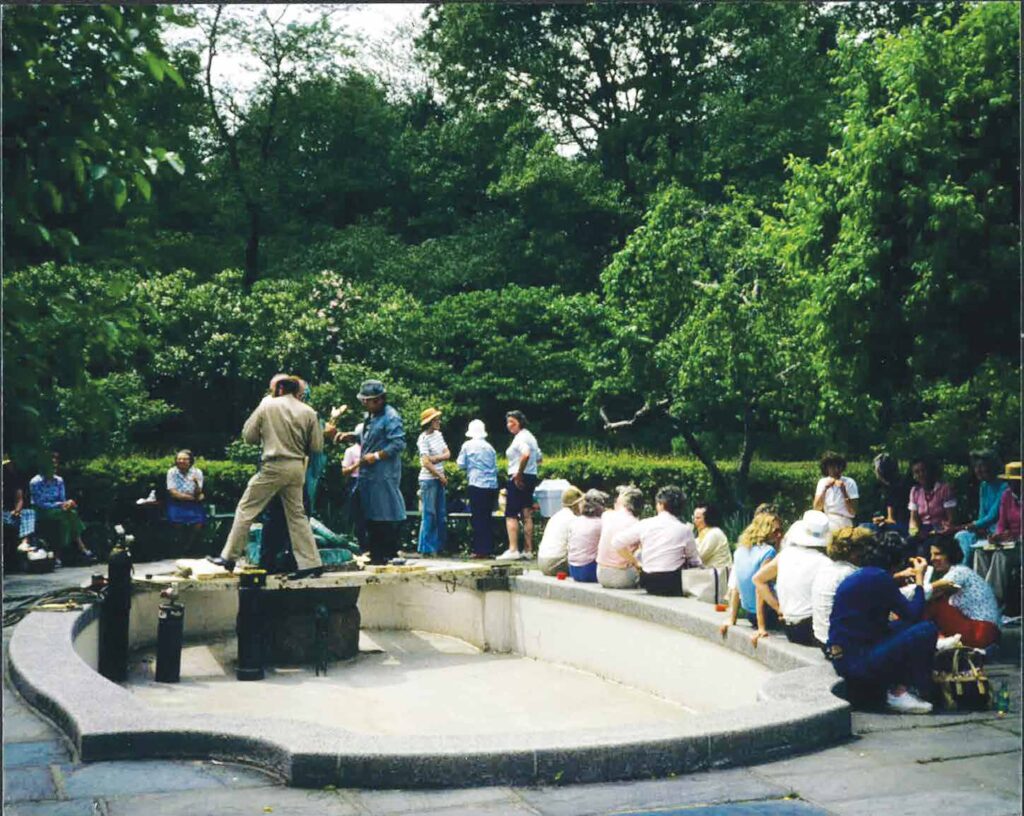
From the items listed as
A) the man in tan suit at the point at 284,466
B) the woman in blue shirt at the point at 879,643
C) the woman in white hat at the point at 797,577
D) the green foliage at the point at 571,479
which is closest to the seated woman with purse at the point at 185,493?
the green foliage at the point at 571,479

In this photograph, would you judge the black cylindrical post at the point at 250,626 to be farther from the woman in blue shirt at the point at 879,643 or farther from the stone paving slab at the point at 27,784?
the woman in blue shirt at the point at 879,643

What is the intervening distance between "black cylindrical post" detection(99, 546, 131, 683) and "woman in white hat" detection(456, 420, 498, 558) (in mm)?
4934

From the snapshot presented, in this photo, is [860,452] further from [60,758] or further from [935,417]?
[60,758]

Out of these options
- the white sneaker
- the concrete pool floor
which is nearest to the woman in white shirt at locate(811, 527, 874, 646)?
the white sneaker

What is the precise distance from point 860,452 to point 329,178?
35.5 ft

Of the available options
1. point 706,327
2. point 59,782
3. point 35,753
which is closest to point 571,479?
point 706,327

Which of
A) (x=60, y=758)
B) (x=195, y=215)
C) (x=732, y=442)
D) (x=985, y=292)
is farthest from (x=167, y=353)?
(x=60, y=758)

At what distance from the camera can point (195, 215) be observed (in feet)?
77.8

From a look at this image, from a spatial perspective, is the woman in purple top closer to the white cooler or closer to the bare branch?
the white cooler

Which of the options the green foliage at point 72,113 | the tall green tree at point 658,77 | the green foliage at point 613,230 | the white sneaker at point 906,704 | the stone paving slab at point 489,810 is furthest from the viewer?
the tall green tree at point 658,77

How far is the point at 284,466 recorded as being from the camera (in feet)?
33.4

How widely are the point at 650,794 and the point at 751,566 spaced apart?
10.9 feet

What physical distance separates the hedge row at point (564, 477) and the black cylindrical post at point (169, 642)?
663 cm

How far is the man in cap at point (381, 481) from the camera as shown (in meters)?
11.8
